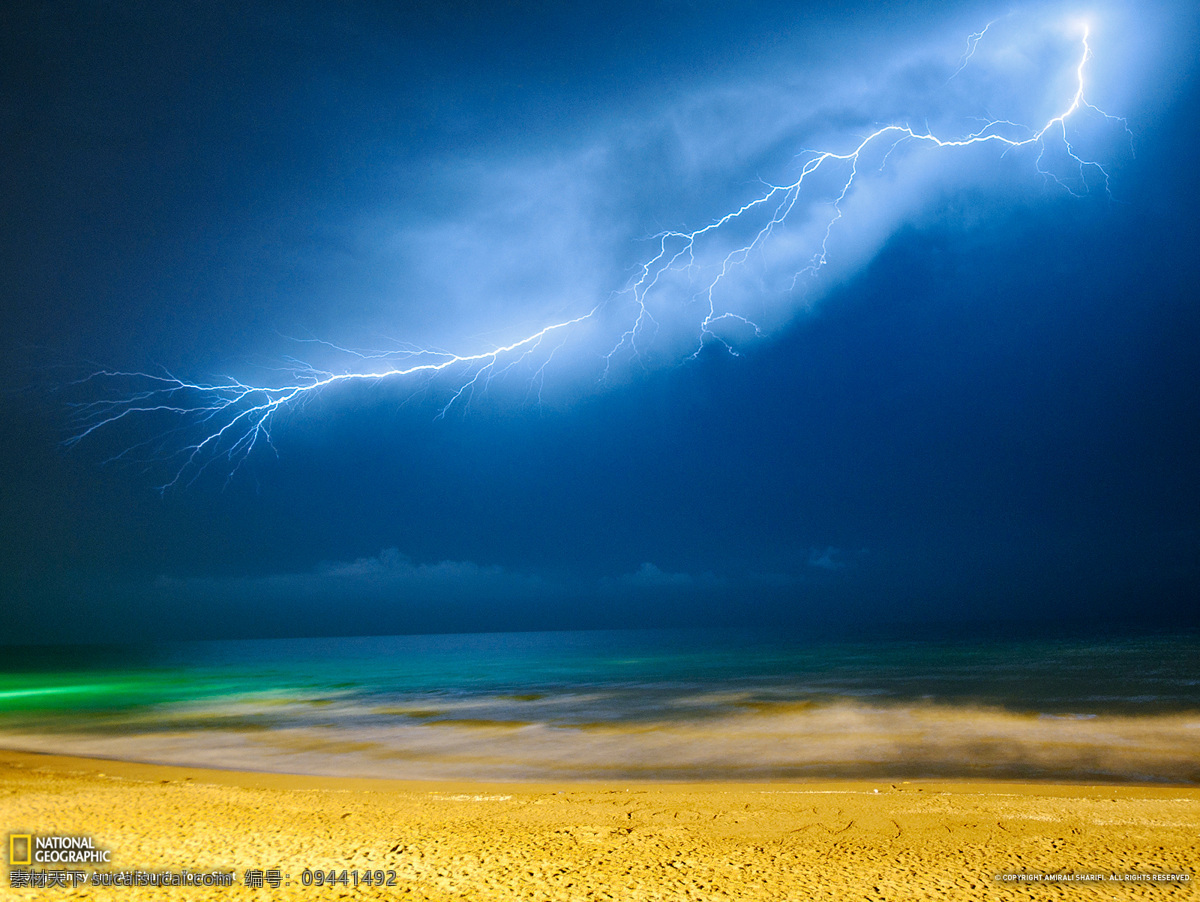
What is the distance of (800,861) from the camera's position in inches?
187

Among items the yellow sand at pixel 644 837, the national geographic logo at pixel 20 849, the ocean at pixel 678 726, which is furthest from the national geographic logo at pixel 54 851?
the ocean at pixel 678 726

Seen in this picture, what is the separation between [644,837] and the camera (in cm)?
535

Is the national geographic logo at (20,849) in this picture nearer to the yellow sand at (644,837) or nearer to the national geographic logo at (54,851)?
the national geographic logo at (54,851)

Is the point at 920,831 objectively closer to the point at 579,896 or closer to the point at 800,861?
the point at 800,861

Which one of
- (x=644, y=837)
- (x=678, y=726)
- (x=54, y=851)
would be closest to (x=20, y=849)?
(x=54, y=851)

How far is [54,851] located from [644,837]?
4.72 meters

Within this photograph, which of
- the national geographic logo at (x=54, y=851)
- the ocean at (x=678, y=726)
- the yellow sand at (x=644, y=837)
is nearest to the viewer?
the yellow sand at (x=644, y=837)

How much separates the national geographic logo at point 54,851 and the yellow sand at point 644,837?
5.0 inches

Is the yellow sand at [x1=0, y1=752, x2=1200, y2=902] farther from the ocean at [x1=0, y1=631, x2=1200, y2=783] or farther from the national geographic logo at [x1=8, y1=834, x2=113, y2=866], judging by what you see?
the ocean at [x1=0, y1=631, x2=1200, y2=783]

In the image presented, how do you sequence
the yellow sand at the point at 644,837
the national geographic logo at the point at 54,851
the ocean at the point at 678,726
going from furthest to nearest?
1. the ocean at the point at 678,726
2. the national geographic logo at the point at 54,851
3. the yellow sand at the point at 644,837

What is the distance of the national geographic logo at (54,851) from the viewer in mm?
4926

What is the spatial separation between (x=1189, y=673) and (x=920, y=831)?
23554 millimetres

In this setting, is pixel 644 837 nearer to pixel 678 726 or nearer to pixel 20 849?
pixel 20 849

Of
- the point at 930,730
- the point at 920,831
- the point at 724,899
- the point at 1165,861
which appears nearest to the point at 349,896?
the point at 724,899
